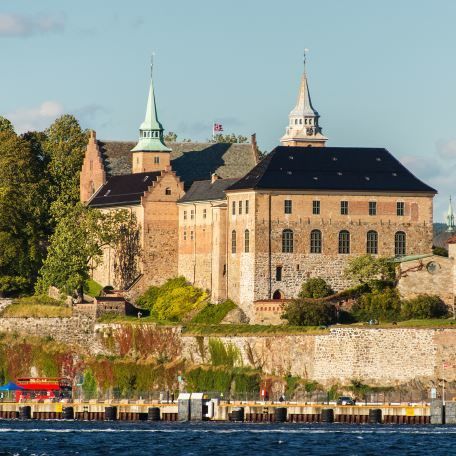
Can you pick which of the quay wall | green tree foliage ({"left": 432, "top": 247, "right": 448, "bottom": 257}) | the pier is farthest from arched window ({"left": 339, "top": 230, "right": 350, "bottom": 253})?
the pier

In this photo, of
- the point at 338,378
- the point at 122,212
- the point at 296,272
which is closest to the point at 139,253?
the point at 122,212

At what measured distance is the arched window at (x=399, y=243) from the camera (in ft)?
586

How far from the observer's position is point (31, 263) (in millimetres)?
191375

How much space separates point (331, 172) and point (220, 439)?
34884 mm

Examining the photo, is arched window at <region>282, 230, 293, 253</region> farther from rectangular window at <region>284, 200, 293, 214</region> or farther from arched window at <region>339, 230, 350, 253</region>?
arched window at <region>339, 230, 350, 253</region>

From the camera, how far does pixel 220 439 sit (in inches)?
5832

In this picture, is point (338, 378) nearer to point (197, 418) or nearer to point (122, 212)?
point (197, 418)

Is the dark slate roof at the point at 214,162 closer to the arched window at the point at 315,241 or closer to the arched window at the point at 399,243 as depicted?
the arched window at the point at 315,241

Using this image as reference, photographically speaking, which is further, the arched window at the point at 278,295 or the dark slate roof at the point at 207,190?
the dark slate roof at the point at 207,190

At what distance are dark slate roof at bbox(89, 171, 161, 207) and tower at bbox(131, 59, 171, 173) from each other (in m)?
1.54

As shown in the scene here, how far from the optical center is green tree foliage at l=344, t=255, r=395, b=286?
175m

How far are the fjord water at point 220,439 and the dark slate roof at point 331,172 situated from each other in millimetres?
23977

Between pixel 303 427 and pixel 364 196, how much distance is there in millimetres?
27529

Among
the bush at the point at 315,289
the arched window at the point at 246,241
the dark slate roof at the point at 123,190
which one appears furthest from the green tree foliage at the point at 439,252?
the dark slate roof at the point at 123,190
